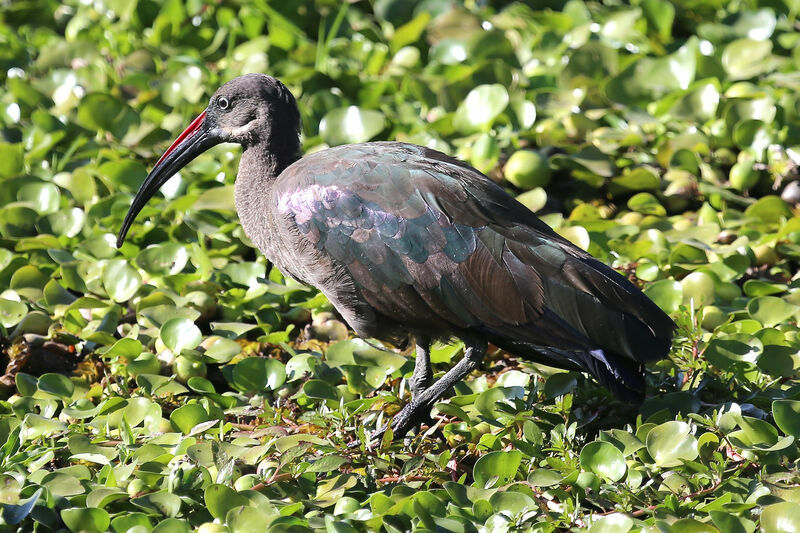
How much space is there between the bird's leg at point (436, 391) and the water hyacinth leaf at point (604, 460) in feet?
2.01

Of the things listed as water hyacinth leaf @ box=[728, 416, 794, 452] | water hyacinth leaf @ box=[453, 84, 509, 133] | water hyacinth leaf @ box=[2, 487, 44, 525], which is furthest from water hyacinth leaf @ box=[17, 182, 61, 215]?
water hyacinth leaf @ box=[728, 416, 794, 452]

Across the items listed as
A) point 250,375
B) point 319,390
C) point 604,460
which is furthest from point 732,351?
point 250,375

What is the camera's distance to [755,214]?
526 centimetres

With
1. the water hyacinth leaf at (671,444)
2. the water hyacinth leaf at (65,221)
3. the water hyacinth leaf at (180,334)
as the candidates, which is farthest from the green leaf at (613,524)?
the water hyacinth leaf at (65,221)

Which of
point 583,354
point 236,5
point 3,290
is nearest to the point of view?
point 583,354

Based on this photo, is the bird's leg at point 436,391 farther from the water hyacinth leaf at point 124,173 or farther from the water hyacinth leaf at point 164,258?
the water hyacinth leaf at point 124,173

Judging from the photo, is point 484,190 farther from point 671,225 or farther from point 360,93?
point 360,93

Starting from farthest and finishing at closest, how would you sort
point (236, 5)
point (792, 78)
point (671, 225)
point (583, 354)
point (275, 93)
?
point (236, 5) → point (792, 78) → point (671, 225) → point (275, 93) → point (583, 354)

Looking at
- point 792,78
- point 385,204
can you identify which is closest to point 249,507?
point 385,204

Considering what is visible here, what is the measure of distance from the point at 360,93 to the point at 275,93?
1897 mm

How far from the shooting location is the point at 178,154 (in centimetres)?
471

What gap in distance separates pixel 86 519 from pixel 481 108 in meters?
3.32

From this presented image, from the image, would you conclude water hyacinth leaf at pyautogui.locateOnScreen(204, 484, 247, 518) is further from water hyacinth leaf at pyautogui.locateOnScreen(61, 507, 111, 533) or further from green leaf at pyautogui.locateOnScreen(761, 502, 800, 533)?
green leaf at pyautogui.locateOnScreen(761, 502, 800, 533)

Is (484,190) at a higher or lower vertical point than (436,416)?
higher
